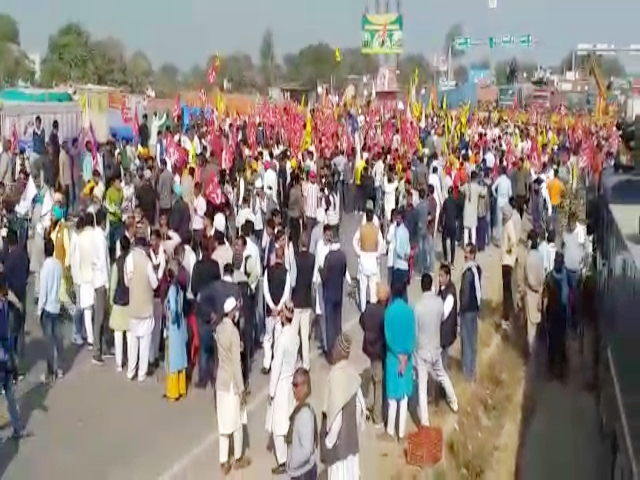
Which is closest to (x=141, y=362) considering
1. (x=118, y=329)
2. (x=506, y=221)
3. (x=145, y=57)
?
(x=118, y=329)

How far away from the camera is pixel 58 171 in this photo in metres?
24.4

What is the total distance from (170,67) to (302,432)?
116m

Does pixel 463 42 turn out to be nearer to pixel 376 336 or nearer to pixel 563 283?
pixel 563 283

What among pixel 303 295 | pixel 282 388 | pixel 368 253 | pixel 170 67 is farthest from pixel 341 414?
pixel 170 67

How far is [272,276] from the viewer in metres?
13.1

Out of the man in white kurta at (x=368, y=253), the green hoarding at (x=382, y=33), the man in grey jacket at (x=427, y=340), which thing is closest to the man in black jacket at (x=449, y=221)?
the man in white kurta at (x=368, y=253)

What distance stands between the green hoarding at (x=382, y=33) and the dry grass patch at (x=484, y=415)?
65845mm

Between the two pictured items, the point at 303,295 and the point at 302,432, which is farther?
the point at 303,295

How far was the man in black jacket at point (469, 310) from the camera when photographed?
13430mm

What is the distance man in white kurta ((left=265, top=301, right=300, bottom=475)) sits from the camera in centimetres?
1048

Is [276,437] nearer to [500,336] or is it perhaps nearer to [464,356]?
[464,356]

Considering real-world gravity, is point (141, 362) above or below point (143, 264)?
below

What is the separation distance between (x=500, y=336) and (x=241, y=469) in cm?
682

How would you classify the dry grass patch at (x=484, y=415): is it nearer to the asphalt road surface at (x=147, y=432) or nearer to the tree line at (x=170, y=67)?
the asphalt road surface at (x=147, y=432)
